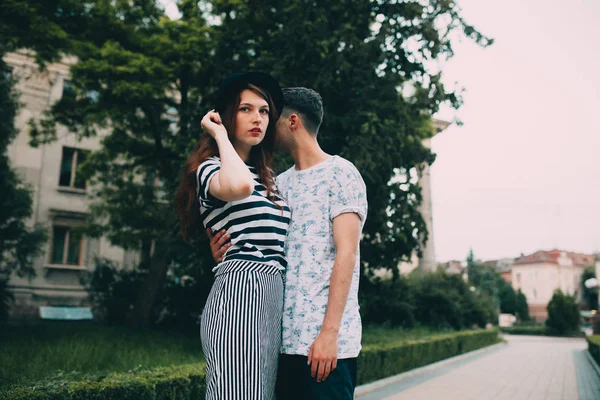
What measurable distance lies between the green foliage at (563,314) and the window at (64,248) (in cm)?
4116

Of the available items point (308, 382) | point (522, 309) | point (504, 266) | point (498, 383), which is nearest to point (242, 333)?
point (308, 382)

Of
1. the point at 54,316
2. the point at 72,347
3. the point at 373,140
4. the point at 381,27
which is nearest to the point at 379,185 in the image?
the point at 373,140

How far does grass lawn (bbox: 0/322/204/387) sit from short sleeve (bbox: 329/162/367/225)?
4.29 metres

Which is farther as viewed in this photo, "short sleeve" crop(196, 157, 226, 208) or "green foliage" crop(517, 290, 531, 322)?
"green foliage" crop(517, 290, 531, 322)

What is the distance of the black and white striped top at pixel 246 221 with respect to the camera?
7.52ft

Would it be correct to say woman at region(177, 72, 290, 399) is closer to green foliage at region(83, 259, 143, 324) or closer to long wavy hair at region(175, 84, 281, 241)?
long wavy hair at region(175, 84, 281, 241)

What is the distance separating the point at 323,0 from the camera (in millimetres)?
11875

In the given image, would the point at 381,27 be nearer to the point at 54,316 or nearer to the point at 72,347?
the point at 72,347

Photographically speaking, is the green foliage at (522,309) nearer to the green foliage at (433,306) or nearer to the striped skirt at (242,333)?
the green foliage at (433,306)

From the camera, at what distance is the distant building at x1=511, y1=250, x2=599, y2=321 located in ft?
301

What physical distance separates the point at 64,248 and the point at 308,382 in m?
26.0

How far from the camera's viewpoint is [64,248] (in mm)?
25547

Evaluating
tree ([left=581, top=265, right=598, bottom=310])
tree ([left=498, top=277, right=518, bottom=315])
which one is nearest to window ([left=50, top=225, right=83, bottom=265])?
tree ([left=498, top=277, right=518, bottom=315])

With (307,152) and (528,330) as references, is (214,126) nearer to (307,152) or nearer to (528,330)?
(307,152)
